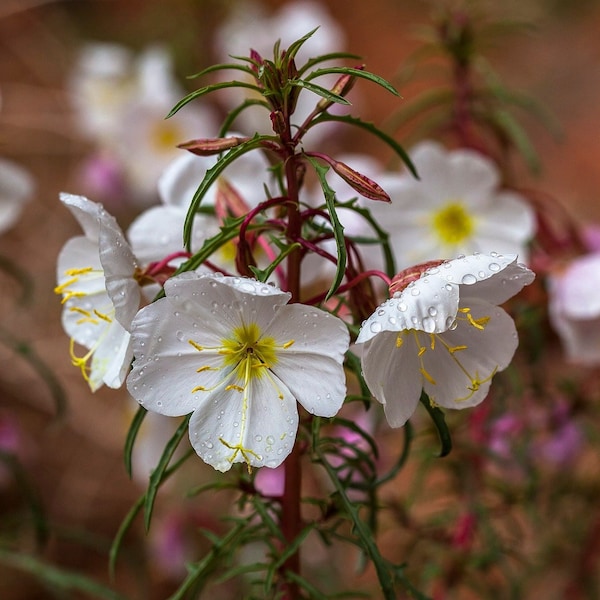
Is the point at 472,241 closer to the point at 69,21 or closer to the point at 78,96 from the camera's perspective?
the point at 78,96

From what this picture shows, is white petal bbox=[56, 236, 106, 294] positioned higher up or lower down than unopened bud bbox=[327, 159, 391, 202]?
lower down

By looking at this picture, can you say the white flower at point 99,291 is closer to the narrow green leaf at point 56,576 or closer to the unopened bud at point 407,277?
the unopened bud at point 407,277

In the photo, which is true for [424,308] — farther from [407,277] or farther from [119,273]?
[119,273]

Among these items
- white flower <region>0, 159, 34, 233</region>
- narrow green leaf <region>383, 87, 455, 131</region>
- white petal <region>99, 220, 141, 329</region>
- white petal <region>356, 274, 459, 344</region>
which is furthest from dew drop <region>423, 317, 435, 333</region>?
white flower <region>0, 159, 34, 233</region>

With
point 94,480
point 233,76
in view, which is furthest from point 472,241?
point 94,480

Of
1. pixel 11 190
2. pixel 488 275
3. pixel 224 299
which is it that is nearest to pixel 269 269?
pixel 224 299

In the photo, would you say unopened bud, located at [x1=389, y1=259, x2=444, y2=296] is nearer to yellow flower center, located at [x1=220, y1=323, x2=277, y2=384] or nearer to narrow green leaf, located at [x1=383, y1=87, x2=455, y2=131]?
yellow flower center, located at [x1=220, y1=323, x2=277, y2=384]

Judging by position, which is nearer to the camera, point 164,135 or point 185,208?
point 185,208

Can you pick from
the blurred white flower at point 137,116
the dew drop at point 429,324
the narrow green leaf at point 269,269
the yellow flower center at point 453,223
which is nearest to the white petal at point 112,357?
the narrow green leaf at point 269,269
